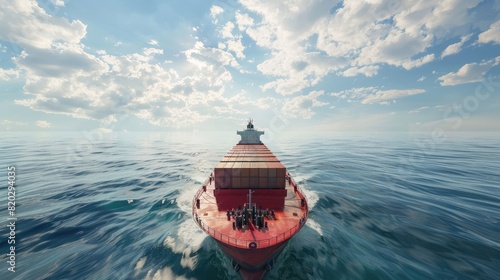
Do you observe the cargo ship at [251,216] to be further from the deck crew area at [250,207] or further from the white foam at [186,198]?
the white foam at [186,198]

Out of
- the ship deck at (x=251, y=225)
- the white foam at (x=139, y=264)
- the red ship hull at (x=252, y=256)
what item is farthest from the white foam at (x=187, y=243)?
the red ship hull at (x=252, y=256)

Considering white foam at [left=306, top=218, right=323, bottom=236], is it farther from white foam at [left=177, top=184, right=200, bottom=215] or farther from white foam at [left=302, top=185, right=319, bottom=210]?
white foam at [left=177, top=184, right=200, bottom=215]

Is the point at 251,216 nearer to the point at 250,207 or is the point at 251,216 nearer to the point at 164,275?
the point at 250,207

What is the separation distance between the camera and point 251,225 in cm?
1567

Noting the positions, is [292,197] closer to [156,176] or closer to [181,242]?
[181,242]

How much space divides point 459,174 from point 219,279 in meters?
59.0

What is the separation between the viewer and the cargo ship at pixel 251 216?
1352cm

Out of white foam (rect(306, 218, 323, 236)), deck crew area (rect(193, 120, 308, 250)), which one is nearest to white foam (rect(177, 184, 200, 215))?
deck crew area (rect(193, 120, 308, 250))

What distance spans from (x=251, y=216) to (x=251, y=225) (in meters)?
0.77

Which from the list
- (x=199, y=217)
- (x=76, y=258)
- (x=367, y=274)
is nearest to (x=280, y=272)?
(x=367, y=274)

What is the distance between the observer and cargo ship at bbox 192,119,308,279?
13.5 meters

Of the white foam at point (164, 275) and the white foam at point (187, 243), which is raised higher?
the white foam at point (187, 243)

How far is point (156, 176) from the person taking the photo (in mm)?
43844

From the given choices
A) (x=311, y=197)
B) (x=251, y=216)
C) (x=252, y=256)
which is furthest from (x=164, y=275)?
(x=311, y=197)
